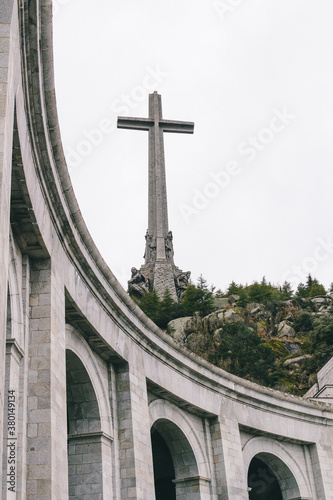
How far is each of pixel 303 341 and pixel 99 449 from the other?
34168 millimetres

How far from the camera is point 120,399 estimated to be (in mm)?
15648

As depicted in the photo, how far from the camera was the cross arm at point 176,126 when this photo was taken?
56.3 m

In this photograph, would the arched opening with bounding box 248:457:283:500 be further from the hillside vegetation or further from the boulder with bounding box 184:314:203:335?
the boulder with bounding box 184:314:203:335

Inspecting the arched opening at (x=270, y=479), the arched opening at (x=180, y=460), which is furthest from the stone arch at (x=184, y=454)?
the arched opening at (x=270, y=479)

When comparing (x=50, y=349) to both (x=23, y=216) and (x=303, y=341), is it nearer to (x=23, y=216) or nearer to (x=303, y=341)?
(x=23, y=216)

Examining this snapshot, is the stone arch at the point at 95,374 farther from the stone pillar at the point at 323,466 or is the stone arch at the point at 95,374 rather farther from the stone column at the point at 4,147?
the stone pillar at the point at 323,466

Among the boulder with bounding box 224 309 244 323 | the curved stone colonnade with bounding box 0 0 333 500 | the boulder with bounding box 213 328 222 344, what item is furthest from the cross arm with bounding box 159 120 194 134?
the curved stone colonnade with bounding box 0 0 333 500

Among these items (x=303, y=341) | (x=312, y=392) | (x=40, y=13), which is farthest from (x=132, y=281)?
(x=40, y=13)

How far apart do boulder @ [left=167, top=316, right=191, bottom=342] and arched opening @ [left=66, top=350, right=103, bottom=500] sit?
32.1m

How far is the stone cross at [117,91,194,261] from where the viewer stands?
58.3 meters

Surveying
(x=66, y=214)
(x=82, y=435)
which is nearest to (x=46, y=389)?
(x=66, y=214)

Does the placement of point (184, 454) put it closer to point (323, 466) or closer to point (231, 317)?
point (323, 466)

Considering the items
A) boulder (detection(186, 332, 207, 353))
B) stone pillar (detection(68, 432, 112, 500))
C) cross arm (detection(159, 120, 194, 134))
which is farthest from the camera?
cross arm (detection(159, 120, 194, 134))

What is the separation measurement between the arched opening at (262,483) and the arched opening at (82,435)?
10442 millimetres
